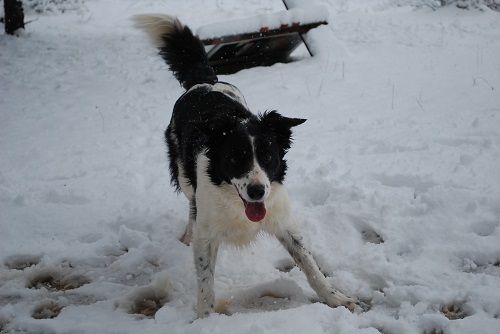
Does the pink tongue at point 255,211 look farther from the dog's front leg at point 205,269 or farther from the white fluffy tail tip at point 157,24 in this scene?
the white fluffy tail tip at point 157,24

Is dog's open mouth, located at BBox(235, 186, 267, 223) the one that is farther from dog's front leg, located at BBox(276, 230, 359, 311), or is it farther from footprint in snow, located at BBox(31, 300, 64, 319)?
footprint in snow, located at BBox(31, 300, 64, 319)

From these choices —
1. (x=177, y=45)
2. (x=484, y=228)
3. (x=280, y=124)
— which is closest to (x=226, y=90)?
(x=177, y=45)

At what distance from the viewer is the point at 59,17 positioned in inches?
517

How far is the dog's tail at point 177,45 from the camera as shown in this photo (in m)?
4.87

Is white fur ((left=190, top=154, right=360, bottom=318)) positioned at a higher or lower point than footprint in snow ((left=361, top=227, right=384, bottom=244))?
higher

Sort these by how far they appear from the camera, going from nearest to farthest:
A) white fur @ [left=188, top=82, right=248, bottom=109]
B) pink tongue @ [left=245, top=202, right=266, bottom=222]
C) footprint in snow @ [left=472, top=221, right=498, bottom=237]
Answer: pink tongue @ [left=245, top=202, right=266, bottom=222], footprint in snow @ [left=472, top=221, right=498, bottom=237], white fur @ [left=188, top=82, right=248, bottom=109]

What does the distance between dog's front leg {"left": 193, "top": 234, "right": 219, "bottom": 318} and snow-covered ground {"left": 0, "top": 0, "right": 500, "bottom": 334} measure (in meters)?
0.13

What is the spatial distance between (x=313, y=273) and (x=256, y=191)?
32.2 inches

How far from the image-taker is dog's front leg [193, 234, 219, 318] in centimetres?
323

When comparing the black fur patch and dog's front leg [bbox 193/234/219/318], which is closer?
dog's front leg [bbox 193/234/219/318]

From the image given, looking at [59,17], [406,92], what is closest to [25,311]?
[406,92]

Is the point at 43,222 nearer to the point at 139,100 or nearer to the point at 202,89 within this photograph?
the point at 202,89

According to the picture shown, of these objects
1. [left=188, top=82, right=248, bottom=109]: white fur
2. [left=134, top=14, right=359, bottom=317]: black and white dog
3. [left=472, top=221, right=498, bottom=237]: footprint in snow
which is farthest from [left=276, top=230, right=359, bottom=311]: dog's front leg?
[left=188, top=82, right=248, bottom=109]: white fur

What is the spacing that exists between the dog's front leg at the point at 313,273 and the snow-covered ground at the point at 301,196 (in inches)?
5.2
